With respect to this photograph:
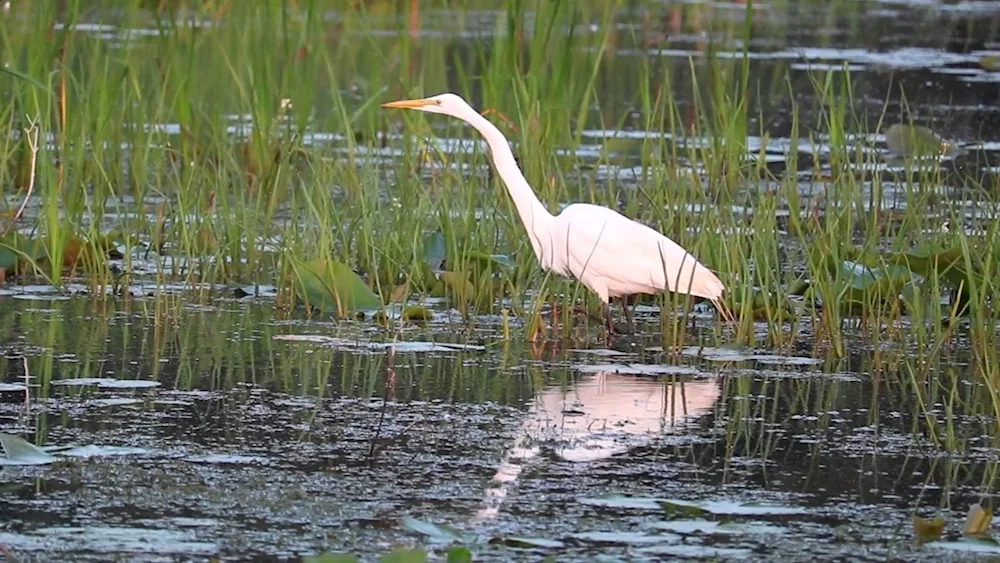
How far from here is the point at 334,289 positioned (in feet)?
18.0

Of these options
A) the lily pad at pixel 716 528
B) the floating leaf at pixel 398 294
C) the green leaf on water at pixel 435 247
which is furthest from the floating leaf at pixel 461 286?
the lily pad at pixel 716 528

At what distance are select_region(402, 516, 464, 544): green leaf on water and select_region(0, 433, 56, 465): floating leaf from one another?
3.00 ft

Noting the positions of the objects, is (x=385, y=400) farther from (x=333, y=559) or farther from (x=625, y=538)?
(x=333, y=559)

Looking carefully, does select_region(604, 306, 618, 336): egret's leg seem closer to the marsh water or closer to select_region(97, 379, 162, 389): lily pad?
the marsh water

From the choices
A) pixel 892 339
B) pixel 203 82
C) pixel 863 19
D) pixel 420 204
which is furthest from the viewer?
pixel 863 19

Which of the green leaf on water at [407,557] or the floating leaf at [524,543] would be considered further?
the floating leaf at [524,543]

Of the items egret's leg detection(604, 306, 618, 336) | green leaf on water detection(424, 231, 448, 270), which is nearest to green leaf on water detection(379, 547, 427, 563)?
egret's leg detection(604, 306, 618, 336)

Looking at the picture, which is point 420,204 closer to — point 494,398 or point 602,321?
point 602,321

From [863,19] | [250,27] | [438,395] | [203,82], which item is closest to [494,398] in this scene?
[438,395]

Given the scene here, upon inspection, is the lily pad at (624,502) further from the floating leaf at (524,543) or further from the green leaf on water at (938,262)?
the green leaf on water at (938,262)

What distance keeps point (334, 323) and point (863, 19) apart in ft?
41.5

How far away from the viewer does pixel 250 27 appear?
26.5 feet

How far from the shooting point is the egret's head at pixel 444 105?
5.88 metres

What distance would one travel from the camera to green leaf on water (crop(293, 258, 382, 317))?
5.51 meters
